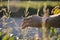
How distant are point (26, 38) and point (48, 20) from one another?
1.37ft

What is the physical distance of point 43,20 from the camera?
2.50ft

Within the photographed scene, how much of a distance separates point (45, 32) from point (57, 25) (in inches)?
8.9

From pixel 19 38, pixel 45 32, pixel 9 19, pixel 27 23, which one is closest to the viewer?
pixel 45 32

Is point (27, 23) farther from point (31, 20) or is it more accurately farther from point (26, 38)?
point (26, 38)

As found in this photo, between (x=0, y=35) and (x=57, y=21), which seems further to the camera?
(x=0, y=35)

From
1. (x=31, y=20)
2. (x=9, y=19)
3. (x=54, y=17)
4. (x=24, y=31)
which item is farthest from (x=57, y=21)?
(x=9, y=19)

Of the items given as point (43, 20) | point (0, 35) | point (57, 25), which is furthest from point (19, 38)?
point (43, 20)

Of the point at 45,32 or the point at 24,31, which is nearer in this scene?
the point at 45,32

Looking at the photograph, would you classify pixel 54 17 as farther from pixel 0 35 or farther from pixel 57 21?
pixel 0 35

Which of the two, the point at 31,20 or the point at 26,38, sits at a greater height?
the point at 31,20

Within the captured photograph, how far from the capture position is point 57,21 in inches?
33.9

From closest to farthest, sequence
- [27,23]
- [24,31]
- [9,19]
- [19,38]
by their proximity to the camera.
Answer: [27,23] → [24,31] → [9,19] → [19,38]

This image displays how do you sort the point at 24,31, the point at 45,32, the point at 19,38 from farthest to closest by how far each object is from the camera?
the point at 19,38 → the point at 24,31 → the point at 45,32

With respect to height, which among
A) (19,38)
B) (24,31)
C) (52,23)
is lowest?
(19,38)
